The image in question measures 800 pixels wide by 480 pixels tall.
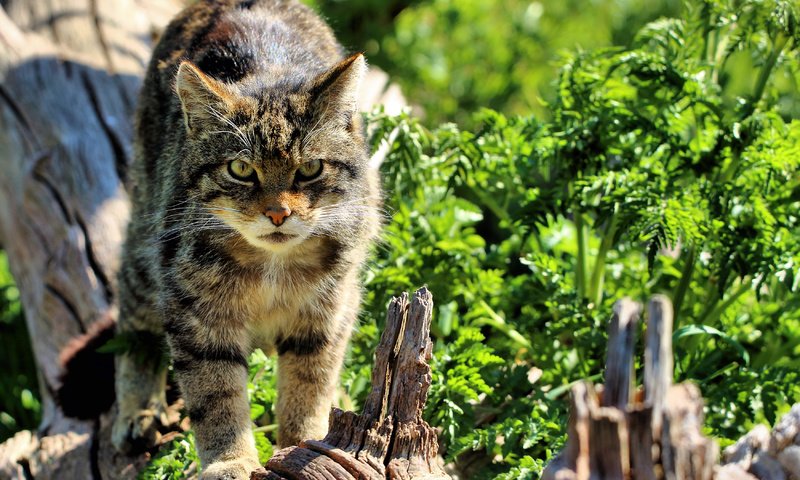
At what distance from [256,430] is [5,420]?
2.11 meters

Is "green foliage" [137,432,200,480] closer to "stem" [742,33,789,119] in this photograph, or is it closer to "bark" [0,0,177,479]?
"bark" [0,0,177,479]

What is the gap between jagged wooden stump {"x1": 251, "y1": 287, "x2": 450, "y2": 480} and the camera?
2.62 metres

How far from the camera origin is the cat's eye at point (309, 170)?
313cm

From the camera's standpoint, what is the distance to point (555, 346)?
384 cm

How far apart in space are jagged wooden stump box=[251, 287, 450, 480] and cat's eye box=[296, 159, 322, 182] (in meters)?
0.69

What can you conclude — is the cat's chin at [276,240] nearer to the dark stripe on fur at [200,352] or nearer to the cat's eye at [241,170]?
the cat's eye at [241,170]

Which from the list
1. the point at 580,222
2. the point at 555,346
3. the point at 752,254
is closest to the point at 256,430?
the point at 555,346

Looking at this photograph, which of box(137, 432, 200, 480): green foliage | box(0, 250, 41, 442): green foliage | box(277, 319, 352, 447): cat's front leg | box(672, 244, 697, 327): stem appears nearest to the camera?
box(137, 432, 200, 480): green foliage

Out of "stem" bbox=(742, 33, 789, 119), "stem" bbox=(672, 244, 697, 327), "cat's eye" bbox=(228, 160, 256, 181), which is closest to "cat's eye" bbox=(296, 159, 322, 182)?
"cat's eye" bbox=(228, 160, 256, 181)

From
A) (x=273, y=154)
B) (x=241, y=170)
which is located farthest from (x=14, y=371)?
(x=273, y=154)

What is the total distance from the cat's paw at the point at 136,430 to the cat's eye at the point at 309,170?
1.33 meters

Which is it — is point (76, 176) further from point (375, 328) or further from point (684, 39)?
point (684, 39)

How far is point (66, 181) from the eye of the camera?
477 centimetres

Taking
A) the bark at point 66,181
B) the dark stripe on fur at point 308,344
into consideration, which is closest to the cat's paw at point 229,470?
the dark stripe on fur at point 308,344
